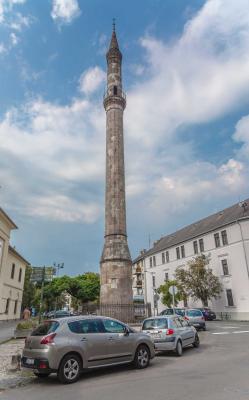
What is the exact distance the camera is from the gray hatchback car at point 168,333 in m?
12.0

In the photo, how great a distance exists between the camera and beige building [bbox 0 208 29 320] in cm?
2720

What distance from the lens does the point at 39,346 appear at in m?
7.97

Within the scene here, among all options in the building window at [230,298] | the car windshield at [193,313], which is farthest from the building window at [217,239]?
the car windshield at [193,313]

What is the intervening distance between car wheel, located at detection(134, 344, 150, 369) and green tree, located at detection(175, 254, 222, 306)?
28.1 meters

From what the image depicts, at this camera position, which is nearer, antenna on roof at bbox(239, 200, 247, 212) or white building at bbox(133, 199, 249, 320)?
white building at bbox(133, 199, 249, 320)

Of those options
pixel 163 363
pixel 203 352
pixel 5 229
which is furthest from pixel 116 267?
pixel 163 363

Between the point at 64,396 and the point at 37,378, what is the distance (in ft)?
7.58

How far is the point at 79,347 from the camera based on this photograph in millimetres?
8148

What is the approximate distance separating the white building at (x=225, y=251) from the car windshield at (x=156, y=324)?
2423 cm

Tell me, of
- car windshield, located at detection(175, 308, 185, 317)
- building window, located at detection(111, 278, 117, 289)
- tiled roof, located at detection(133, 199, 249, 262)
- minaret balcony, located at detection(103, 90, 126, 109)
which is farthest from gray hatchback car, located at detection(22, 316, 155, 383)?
tiled roof, located at detection(133, 199, 249, 262)

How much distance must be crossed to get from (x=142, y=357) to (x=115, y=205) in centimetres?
1904

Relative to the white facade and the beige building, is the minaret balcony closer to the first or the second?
the beige building

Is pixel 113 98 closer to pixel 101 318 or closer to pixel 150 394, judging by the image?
pixel 101 318

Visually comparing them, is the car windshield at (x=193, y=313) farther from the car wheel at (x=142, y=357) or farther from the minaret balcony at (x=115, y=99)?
the minaret balcony at (x=115, y=99)
